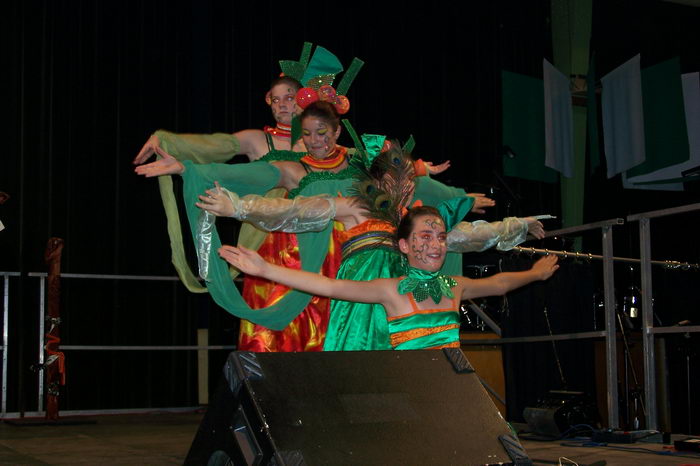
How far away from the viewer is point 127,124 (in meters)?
6.24

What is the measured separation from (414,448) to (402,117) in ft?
18.3

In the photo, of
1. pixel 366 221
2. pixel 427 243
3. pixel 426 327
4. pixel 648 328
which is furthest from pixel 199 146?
pixel 648 328

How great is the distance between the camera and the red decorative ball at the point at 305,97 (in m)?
3.58

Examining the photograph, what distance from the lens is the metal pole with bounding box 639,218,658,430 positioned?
3.84 meters

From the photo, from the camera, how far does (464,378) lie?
92.4 inches

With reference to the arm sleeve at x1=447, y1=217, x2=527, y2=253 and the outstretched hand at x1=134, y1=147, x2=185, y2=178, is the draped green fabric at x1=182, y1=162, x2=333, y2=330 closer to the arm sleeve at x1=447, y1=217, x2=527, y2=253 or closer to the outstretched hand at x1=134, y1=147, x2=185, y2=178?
the outstretched hand at x1=134, y1=147, x2=185, y2=178

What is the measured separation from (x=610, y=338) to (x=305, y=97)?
1829mm

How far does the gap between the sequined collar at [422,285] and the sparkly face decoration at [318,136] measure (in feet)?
2.54

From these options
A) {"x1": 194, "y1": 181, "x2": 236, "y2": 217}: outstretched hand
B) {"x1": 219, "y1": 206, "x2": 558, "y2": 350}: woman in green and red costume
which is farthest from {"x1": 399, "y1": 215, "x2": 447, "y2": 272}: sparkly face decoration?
{"x1": 194, "y1": 181, "x2": 236, "y2": 217}: outstretched hand

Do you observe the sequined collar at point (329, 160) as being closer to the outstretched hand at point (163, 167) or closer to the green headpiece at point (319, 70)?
the green headpiece at point (319, 70)

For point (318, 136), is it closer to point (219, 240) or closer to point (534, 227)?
point (219, 240)

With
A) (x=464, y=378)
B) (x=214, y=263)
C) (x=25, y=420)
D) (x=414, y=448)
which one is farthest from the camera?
(x=25, y=420)

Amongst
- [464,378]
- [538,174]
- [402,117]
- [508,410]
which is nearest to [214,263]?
[464,378]

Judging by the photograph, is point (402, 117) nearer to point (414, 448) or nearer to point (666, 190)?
point (666, 190)
